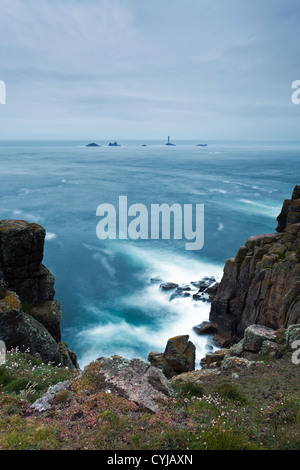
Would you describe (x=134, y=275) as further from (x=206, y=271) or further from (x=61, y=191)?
(x=61, y=191)

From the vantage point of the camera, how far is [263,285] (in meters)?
35.0

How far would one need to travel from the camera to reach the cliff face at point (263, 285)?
101 ft

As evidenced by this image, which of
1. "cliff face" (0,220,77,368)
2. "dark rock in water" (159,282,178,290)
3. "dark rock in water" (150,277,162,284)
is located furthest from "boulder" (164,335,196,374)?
"dark rock in water" (150,277,162,284)

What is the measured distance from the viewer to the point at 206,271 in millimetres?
59375

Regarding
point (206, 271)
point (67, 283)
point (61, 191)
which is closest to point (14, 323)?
point (67, 283)

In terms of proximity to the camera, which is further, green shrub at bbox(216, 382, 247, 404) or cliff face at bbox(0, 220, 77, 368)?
cliff face at bbox(0, 220, 77, 368)

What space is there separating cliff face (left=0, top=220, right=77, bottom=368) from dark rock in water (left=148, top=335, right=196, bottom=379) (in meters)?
9.08

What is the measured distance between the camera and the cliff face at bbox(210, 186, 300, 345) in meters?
30.9

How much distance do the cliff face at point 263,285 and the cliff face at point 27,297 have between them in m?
21.8

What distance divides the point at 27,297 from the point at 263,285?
26.8 metres

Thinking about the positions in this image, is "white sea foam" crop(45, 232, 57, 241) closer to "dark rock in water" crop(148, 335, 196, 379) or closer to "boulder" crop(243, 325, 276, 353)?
"dark rock in water" crop(148, 335, 196, 379)

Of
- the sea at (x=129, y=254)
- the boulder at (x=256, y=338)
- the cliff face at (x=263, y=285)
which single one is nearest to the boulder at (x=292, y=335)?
the boulder at (x=256, y=338)

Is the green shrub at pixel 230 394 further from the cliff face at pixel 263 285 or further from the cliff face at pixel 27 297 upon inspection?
the cliff face at pixel 263 285

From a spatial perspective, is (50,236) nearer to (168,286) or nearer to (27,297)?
(168,286)
